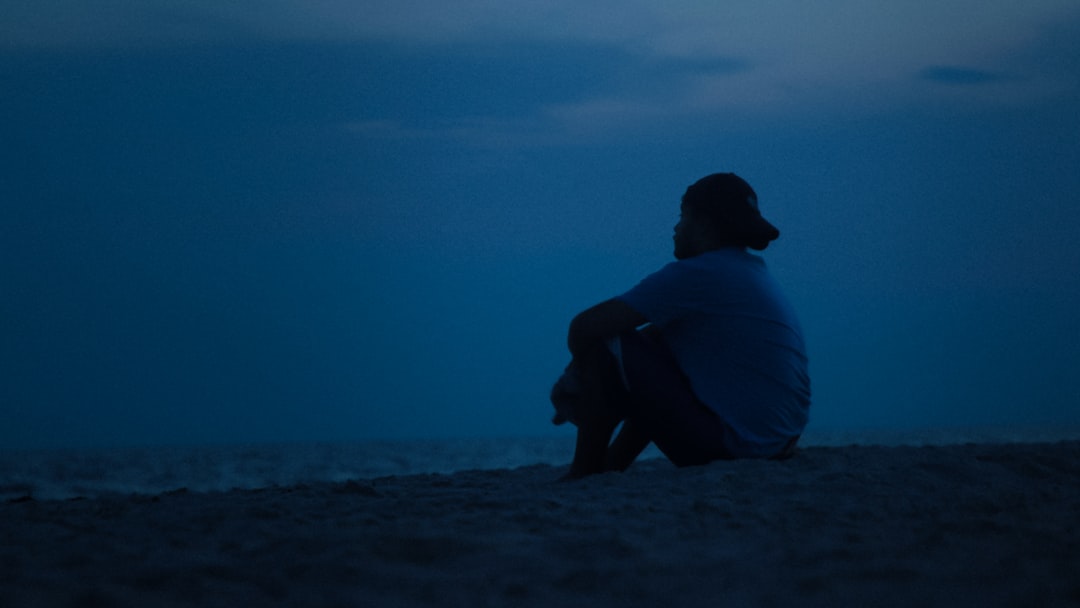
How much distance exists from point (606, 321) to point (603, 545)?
4.70ft

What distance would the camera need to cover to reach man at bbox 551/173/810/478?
360cm

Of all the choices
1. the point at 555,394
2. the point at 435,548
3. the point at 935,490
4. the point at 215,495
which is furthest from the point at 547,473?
the point at 435,548

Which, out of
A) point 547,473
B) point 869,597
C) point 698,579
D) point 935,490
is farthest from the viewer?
point 547,473

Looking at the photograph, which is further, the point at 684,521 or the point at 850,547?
the point at 684,521

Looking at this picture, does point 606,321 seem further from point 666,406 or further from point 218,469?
point 218,469

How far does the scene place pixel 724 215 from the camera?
3.73 m

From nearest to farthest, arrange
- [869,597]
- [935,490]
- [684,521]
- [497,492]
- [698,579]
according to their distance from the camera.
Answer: [869,597]
[698,579]
[684,521]
[935,490]
[497,492]

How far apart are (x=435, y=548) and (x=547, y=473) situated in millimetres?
2469

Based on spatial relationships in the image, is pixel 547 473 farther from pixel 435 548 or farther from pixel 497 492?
pixel 435 548

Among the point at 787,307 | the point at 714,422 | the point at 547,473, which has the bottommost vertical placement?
the point at 547,473

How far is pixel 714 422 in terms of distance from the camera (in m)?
3.69

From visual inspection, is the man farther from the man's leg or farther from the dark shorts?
the man's leg

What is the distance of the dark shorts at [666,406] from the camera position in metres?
3.59

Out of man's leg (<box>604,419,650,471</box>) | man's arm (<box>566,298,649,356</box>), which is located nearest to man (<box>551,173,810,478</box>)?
man's arm (<box>566,298,649,356</box>)
